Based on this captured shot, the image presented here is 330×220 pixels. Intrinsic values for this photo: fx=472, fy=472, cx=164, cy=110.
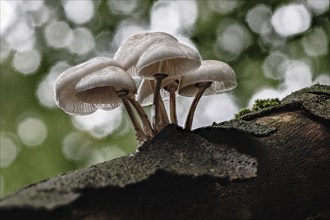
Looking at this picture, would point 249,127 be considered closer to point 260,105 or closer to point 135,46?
point 135,46

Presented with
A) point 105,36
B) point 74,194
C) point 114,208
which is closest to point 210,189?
point 114,208

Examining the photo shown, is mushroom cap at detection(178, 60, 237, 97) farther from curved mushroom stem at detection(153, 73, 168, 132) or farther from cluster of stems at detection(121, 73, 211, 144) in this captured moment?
curved mushroom stem at detection(153, 73, 168, 132)

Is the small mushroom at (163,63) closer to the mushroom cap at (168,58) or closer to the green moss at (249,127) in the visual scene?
the mushroom cap at (168,58)

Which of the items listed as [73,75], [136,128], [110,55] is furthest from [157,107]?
[110,55]

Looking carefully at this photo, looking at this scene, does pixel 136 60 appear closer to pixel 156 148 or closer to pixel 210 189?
pixel 156 148

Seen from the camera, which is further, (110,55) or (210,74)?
(110,55)

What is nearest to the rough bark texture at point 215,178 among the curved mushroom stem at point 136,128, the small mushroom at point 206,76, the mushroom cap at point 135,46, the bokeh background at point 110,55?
the small mushroom at point 206,76
